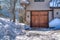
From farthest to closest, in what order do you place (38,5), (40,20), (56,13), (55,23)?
(40,20), (38,5), (56,13), (55,23)

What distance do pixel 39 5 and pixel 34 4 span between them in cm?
72

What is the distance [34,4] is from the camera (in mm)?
23844

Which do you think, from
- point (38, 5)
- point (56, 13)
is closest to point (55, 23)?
point (56, 13)

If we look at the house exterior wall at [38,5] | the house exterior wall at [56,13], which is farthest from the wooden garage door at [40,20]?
the house exterior wall at [56,13]

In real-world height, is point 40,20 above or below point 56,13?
below

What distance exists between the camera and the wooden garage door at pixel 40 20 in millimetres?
23797

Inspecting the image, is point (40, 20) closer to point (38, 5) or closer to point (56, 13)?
point (38, 5)

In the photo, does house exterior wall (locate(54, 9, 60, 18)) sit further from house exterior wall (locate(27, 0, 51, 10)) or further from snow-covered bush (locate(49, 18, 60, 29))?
house exterior wall (locate(27, 0, 51, 10))

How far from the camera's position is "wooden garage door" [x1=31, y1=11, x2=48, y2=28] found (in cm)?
2380

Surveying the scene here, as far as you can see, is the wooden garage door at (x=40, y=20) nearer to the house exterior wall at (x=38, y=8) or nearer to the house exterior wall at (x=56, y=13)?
the house exterior wall at (x=38, y=8)

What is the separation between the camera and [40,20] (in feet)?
78.5

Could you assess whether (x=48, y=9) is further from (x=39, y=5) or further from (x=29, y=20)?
(x=29, y=20)

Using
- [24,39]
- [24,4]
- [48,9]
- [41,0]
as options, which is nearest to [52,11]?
[48,9]

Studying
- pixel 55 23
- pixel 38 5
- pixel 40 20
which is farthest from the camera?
pixel 40 20
